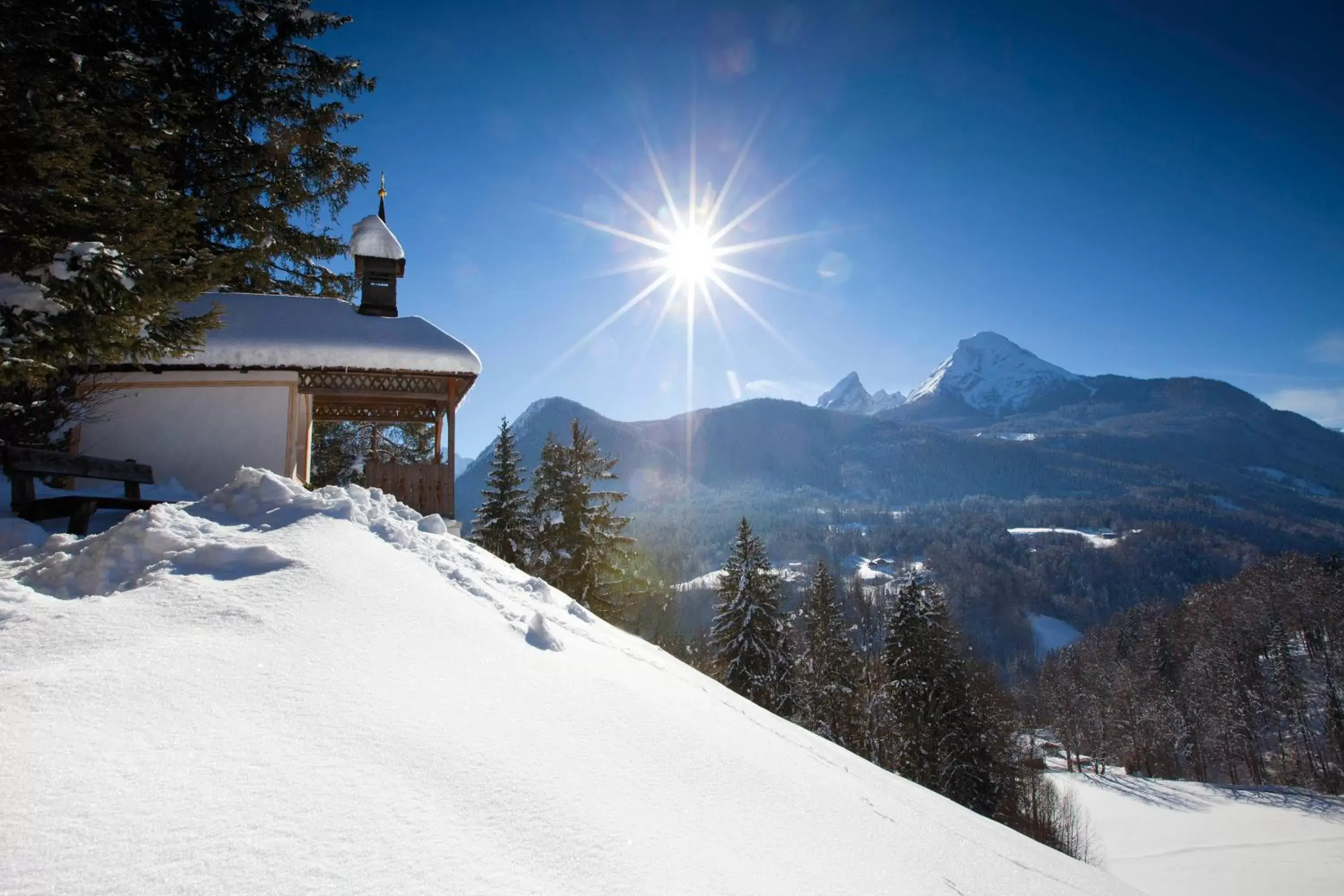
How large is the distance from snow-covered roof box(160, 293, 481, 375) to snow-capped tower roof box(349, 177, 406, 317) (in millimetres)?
1270

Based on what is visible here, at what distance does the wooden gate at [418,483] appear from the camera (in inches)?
492

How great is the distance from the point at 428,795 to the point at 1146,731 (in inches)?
2741

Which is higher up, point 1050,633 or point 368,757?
point 368,757

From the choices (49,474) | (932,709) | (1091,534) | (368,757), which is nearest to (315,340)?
(49,474)

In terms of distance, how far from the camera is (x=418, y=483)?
12.8 m

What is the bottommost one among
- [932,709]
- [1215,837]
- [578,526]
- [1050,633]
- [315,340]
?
[1050,633]

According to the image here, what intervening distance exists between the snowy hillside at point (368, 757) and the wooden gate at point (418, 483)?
6.52 metres

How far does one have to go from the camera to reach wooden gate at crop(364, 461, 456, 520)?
41.0ft

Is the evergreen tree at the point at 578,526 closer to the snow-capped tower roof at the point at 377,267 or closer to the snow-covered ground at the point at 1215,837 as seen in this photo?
the snow-capped tower roof at the point at 377,267

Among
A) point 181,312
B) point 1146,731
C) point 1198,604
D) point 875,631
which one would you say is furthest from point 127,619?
point 1198,604

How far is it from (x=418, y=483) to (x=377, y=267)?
5.91m

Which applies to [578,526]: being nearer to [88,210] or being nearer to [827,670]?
[827,670]

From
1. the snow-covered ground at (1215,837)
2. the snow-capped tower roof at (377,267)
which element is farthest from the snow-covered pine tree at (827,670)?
the snow-capped tower roof at (377,267)

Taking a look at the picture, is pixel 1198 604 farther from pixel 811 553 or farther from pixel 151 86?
pixel 811 553
